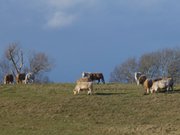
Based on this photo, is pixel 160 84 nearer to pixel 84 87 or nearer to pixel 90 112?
pixel 84 87

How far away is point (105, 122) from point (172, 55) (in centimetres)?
6225

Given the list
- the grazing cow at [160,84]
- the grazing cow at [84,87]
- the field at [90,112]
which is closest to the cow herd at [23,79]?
the field at [90,112]

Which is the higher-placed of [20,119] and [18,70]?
[18,70]

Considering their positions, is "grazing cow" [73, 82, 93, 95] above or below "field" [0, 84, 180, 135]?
above

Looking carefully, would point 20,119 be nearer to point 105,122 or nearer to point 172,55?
point 105,122

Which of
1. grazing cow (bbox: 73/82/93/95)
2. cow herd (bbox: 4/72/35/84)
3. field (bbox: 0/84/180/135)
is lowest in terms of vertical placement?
field (bbox: 0/84/180/135)

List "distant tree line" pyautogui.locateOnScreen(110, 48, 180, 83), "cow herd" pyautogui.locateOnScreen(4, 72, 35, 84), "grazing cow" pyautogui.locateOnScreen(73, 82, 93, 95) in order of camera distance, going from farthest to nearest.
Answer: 1. "distant tree line" pyautogui.locateOnScreen(110, 48, 180, 83)
2. "cow herd" pyautogui.locateOnScreen(4, 72, 35, 84)
3. "grazing cow" pyautogui.locateOnScreen(73, 82, 93, 95)

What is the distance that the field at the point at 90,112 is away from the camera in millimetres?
28719

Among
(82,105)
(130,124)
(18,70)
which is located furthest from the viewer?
(18,70)

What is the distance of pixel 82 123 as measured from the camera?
31.5 m

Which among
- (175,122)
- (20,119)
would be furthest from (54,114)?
(175,122)

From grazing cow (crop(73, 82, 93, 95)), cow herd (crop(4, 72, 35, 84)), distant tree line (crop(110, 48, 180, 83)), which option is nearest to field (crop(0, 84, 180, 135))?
grazing cow (crop(73, 82, 93, 95))

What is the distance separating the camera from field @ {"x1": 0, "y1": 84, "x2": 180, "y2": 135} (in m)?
28.7

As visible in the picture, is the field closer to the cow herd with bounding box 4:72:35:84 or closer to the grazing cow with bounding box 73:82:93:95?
the grazing cow with bounding box 73:82:93:95
